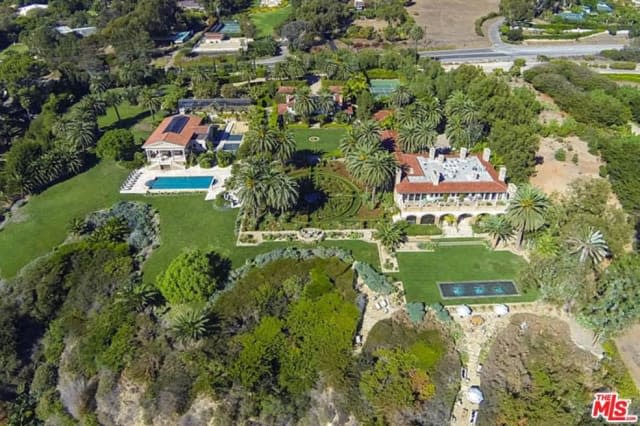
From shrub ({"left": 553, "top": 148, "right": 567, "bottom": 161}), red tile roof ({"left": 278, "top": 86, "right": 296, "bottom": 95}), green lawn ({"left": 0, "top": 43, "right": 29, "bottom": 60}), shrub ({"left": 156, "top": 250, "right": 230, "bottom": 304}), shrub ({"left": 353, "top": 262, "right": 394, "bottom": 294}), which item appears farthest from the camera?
green lawn ({"left": 0, "top": 43, "right": 29, "bottom": 60})

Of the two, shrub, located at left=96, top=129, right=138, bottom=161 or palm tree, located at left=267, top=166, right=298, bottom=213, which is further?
shrub, located at left=96, top=129, right=138, bottom=161

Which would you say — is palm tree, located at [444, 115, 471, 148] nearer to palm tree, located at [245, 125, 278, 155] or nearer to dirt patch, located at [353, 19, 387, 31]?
palm tree, located at [245, 125, 278, 155]

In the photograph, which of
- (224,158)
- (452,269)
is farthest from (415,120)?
(224,158)

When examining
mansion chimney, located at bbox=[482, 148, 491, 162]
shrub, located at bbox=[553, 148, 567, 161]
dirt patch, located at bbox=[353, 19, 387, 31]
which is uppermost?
mansion chimney, located at bbox=[482, 148, 491, 162]

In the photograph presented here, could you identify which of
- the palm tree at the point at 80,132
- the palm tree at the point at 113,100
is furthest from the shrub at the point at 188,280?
the palm tree at the point at 113,100

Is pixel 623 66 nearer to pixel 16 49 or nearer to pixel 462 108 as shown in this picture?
pixel 462 108

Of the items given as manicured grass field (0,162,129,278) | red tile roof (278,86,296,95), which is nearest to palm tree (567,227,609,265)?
manicured grass field (0,162,129,278)

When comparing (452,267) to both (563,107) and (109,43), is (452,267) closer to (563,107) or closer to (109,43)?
(563,107)
